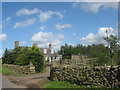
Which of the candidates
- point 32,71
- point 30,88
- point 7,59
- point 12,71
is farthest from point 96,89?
point 7,59

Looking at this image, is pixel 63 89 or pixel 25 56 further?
pixel 25 56

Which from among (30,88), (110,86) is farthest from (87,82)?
(30,88)

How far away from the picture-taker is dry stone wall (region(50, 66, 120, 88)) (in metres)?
10.0

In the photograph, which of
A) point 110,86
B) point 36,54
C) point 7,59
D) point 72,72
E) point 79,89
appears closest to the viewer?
point 110,86

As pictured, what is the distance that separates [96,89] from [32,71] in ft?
43.5

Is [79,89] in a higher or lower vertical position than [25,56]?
lower

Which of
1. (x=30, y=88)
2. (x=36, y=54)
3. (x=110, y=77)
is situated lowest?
(x=30, y=88)

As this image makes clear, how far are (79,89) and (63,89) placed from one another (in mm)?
980

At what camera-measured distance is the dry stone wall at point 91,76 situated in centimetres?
1000

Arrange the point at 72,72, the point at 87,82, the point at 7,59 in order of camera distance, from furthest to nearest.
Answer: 1. the point at 7,59
2. the point at 72,72
3. the point at 87,82

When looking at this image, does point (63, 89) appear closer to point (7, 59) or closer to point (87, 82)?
point (87, 82)

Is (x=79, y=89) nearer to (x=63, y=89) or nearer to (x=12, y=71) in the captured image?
(x=63, y=89)

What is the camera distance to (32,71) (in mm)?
22406

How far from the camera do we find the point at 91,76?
11539mm
